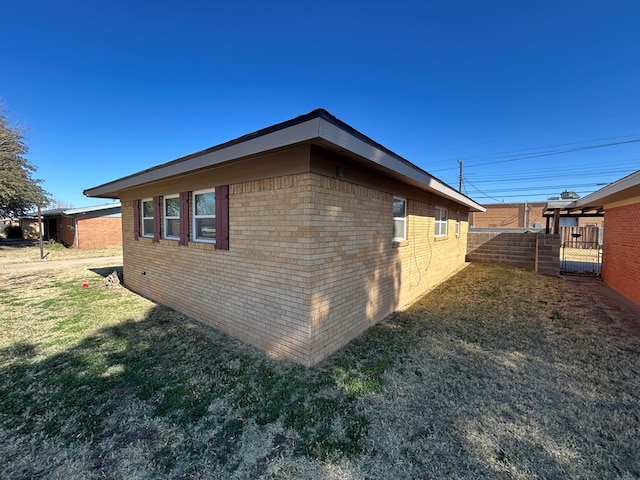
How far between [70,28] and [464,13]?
11.0 metres

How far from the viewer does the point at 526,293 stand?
7.50m

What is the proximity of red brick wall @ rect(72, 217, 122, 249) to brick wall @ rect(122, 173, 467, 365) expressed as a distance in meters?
19.1

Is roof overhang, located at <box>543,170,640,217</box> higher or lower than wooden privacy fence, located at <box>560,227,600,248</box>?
higher

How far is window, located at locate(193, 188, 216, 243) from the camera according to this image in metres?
4.96

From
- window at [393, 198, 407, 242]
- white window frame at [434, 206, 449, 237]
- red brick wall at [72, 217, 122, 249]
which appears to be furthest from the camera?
red brick wall at [72, 217, 122, 249]

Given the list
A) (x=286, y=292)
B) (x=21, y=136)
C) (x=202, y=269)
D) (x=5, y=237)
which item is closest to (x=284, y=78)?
(x=202, y=269)

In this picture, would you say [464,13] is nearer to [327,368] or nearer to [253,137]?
[253,137]

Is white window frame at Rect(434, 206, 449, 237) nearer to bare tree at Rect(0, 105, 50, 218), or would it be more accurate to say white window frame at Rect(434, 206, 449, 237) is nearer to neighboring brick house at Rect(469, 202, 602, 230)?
neighboring brick house at Rect(469, 202, 602, 230)

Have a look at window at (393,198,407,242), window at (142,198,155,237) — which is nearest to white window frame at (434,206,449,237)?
window at (393,198,407,242)

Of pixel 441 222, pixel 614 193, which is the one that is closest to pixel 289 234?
pixel 441 222

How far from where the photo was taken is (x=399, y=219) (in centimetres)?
596

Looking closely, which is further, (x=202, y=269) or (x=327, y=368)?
(x=202, y=269)

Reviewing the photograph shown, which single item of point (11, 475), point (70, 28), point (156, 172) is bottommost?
point (11, 475)

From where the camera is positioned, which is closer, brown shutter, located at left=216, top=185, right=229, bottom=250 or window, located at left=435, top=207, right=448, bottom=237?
brown shutter, located at left=216, top=185, right=229, bottom=250
